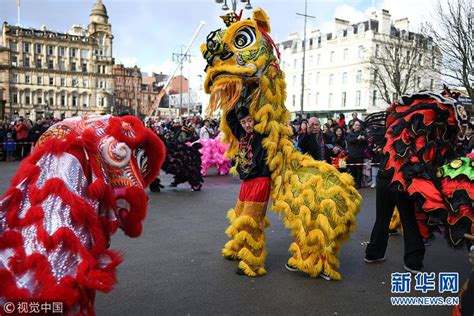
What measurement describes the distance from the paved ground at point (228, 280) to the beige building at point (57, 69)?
70921mm

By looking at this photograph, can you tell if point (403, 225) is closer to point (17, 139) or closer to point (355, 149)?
point (355, 149)

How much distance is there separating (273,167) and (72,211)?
2511 millimetres

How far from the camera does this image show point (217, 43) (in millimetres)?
3799

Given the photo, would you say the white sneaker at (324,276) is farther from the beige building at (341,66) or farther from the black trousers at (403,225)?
the beige building at (341,66)

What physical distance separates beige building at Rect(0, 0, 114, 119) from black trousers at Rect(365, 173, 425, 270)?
7226cm

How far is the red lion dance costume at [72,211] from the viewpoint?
1334 mm

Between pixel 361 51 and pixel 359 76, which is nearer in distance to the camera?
pixel 361 51

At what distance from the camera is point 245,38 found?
12.5 feet

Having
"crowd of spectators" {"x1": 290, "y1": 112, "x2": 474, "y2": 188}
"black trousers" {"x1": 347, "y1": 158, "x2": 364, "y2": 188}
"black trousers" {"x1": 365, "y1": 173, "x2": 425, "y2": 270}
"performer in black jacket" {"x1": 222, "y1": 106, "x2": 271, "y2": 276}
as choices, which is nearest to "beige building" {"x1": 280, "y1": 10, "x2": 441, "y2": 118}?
"crowd of spectators" {"x1": 290, "y1": 112, "x2": 474, "y2": 188}

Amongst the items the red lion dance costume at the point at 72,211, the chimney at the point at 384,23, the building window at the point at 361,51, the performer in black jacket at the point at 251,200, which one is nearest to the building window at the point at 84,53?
the building window at the point at 361,51

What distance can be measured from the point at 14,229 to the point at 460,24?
15776 millimetres

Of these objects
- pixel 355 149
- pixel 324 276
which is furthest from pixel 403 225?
pixel 355 149

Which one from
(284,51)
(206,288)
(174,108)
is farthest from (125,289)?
(174,108)

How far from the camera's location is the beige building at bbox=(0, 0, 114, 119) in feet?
241
